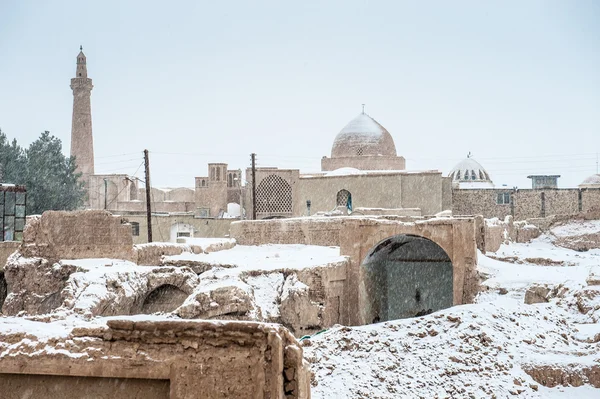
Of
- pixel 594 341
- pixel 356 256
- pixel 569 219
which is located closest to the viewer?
pixel 594 341

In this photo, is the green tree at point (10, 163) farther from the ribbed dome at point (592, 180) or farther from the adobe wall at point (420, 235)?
the ribbed dome at point (592, 180)

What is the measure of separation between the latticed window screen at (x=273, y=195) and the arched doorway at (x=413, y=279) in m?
17.7

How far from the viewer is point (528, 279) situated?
15938 mm

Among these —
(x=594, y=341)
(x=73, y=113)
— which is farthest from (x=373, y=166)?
(x=594, y=341)

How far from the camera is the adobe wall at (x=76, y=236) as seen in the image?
18094mm

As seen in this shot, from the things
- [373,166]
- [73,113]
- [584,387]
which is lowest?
[584,387]

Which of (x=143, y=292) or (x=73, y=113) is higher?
(x=73, y=113)

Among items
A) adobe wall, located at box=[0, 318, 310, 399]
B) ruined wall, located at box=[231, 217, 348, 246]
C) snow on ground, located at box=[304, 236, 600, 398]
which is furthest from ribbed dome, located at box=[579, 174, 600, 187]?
adobe wall, located at box=[0, 318, 310, 399]

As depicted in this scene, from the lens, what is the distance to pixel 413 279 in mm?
22312

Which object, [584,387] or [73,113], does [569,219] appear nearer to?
[584,387]

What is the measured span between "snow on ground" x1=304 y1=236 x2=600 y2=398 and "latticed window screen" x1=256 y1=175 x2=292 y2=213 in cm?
2842

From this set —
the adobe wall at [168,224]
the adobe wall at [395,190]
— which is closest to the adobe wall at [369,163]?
the adobe wall at [395,190]

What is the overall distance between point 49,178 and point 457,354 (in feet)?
99.7

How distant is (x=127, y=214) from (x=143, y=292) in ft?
83.7
